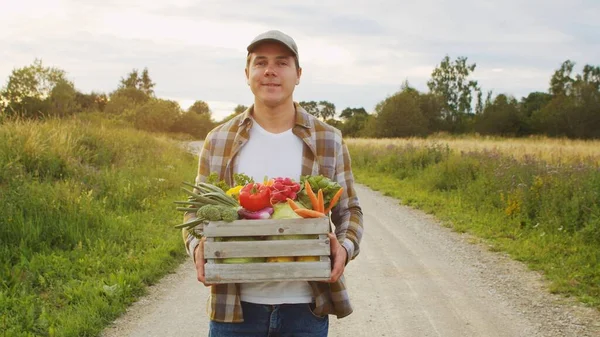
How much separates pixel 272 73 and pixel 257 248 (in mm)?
761

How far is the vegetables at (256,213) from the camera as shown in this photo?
211cm

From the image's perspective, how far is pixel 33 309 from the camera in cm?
502

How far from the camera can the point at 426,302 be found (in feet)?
19.4

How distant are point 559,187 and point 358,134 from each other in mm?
56759

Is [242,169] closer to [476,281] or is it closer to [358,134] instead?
[476,281]

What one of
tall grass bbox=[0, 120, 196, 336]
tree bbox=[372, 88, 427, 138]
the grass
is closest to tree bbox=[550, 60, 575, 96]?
tree bbox=[372, 88, 427, 138]

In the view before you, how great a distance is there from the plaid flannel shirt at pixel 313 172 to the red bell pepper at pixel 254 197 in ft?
1.12

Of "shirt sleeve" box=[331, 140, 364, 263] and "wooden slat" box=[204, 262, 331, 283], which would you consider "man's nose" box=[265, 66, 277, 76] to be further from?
"wooden slat" box=[204, 262, 331, 283]

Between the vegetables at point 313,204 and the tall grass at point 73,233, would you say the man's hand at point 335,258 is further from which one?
the tall grass at point 73,233

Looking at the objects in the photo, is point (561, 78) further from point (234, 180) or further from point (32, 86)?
point (234, 180)

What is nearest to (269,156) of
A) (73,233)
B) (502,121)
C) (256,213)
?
(256,213)

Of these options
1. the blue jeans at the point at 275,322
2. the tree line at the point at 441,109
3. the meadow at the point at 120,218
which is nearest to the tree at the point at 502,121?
the tree line at the point at 441,109

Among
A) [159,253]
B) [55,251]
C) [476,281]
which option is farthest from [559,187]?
[55,251]

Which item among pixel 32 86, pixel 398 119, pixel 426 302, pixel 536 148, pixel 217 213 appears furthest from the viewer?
pixel 398 119
